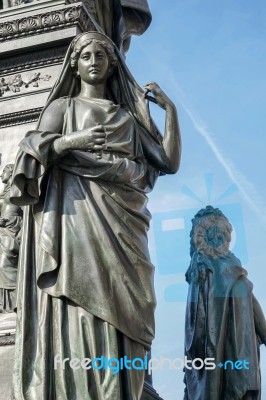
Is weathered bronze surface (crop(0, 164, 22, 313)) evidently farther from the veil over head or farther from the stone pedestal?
the veil over head

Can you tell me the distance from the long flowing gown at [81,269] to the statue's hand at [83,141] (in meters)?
0.10

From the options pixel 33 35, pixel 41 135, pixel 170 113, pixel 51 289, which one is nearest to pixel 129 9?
pixel 33 35

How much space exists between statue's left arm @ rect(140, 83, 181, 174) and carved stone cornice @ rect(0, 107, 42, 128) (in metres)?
0.88

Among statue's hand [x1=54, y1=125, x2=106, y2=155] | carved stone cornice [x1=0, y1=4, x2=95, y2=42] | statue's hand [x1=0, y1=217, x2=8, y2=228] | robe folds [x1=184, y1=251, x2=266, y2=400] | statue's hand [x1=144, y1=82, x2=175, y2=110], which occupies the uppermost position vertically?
carved stone cornice [x1=0, y1=4, x2=95, y2=42]

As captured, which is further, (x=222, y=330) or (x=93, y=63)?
(x=222, y=330)

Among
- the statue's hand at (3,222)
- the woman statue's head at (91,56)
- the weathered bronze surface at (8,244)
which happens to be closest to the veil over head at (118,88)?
the woman statue's head at (91,56)

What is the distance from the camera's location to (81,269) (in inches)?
243

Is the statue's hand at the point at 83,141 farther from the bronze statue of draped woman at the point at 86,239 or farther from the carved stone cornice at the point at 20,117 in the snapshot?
the carved stone cornice at the point at 20,117

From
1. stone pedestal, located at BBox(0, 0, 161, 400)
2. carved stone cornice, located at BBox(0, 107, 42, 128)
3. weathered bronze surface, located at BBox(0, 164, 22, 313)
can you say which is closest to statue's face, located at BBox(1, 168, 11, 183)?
weathered bronze surface, located at BBox(0, 164, 22, 313)

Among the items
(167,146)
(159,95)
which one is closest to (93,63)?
(159,95)

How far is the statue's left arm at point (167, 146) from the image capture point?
6.82m

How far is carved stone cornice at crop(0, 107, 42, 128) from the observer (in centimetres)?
725

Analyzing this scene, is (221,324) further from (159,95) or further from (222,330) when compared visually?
(159,95)

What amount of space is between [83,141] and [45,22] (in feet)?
4.92
